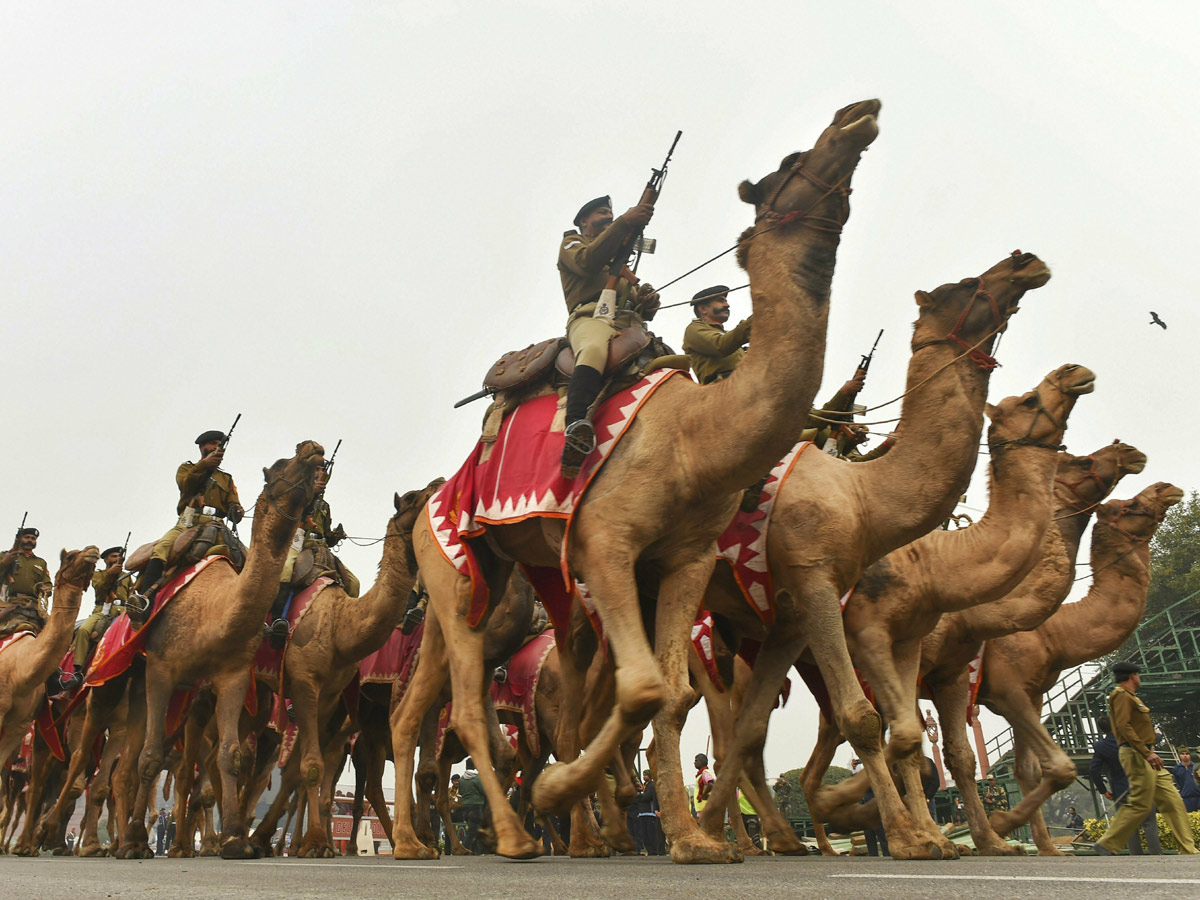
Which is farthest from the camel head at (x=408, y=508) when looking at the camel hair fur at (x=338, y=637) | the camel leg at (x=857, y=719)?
the camel leg at (x=857, y=719)

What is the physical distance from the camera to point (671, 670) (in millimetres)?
6039

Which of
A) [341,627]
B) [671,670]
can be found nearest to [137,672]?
[341,627]

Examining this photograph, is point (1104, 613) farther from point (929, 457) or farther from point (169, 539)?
point (169, 539)

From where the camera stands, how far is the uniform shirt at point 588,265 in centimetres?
757

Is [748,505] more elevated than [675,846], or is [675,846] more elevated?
[748,505]

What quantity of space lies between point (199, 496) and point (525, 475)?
25.3 feet

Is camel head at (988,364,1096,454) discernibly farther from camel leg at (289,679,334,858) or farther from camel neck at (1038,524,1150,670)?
camel leg at (289,679,334,858)

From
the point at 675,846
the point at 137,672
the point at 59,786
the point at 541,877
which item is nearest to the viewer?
the point at 541,877

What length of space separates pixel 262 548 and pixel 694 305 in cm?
492

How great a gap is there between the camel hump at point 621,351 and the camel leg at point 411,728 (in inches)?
98.2

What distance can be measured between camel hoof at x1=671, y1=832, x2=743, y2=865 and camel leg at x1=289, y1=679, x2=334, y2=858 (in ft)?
21.1

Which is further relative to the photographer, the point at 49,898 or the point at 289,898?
the point at 49,898

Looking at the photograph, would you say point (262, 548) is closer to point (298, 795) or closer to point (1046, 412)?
point (298, 795)

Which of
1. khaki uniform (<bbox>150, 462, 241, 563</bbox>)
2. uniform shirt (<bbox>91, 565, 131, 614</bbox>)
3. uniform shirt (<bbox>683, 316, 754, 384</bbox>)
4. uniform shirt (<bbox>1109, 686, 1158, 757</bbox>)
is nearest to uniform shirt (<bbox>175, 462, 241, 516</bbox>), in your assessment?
khaki uniform (<bbox>150, 462, 241, 563</bbox>)
